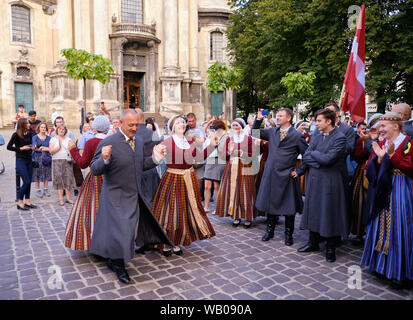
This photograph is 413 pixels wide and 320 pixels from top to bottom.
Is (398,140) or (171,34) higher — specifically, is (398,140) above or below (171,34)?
below

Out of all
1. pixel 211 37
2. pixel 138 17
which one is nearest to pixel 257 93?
pixel 211 37

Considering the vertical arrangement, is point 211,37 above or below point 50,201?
above

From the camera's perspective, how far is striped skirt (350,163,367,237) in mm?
5719

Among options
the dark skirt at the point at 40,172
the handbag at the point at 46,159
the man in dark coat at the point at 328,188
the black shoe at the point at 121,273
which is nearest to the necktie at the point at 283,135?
the man in dark coat at the point at 328,188

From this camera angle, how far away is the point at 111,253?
4156 millimetres

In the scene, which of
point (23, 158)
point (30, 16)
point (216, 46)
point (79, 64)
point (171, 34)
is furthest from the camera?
point (216, 46)

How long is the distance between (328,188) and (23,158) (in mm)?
6591

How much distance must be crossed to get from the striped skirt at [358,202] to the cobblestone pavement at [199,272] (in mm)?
316

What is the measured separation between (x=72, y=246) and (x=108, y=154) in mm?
1948

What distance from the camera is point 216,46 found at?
115ft

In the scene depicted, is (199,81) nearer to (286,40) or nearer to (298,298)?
(286,40)

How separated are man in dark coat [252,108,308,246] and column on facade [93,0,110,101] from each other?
2267cm

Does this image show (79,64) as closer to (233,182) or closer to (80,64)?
(80,64)

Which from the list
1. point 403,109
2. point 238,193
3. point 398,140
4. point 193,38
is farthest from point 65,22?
point 398,140
